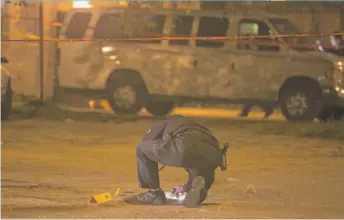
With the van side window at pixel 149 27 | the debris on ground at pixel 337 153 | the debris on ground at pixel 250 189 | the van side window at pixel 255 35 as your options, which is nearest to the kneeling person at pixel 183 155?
the debris on ground at pixel 250 189

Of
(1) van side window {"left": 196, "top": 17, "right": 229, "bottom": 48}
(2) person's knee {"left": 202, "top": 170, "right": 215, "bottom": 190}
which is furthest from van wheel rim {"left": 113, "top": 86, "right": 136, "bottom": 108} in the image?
(2) person's knee {"left": 202, "top": 170, "right": 215, "bottom": 190}

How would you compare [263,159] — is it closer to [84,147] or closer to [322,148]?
[322,148]

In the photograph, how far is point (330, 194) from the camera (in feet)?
25.5

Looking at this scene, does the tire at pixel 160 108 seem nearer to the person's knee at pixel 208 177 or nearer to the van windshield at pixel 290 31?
the van windshield at pixel 290 31

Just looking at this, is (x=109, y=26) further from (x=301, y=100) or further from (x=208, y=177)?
(x=208, y=177)

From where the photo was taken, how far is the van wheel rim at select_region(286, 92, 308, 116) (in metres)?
14.2

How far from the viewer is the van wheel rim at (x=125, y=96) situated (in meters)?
15.2

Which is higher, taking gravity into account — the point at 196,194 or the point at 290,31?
the point at 290,31

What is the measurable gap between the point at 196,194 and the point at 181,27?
27.6 feet

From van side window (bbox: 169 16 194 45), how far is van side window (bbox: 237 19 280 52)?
3.30 feet

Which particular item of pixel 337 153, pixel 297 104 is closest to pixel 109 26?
pixel 297 104

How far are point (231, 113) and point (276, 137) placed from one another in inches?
187

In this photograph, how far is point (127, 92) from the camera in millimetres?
15188

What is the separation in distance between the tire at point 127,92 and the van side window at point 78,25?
116 cm
